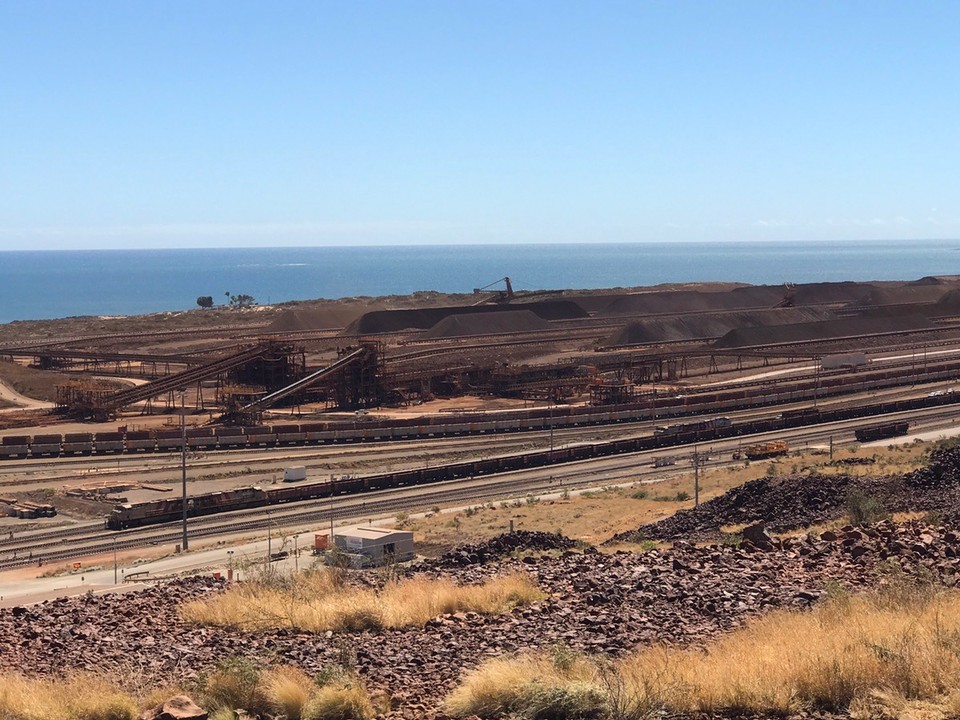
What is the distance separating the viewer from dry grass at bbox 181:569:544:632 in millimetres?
15484

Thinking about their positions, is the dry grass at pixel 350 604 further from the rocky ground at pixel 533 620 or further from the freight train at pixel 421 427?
the freight train at pixel 421 427

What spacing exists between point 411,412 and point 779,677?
67132 millimetres

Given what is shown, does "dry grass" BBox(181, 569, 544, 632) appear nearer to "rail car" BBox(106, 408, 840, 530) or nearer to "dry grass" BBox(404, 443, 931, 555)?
"dry grass" BBox(404, 443, 931, 555)

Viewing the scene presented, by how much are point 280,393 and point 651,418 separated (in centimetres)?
2547

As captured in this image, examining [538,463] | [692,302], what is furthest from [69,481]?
[692,302]

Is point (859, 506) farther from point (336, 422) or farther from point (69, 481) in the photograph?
point (336, 422)

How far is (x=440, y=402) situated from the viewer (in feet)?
272

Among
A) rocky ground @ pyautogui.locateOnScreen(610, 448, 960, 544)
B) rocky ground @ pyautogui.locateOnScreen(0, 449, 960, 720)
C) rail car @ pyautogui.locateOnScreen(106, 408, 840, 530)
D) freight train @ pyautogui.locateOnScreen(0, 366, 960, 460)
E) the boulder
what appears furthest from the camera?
freight train @ pyautogui.locateOnScreen(0, 366, 960, 460)

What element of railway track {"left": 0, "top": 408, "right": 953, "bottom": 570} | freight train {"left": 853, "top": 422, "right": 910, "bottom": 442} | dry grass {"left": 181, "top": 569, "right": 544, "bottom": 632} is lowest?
railway track {"left": 0, "top": 408, "right": 953, "bottom": 570}

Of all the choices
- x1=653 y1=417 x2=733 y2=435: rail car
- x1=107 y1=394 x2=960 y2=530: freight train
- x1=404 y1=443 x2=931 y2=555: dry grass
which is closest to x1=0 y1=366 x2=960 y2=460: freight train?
x1=653 y1=417 x2=733 y2=435: rail car

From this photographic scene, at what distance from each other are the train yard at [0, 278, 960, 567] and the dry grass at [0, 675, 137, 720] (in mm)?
27912

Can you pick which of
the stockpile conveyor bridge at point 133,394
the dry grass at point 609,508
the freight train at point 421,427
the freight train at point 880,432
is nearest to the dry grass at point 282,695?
the dry grass at point 609,508

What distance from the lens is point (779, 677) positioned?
Answer: 37.4 feet

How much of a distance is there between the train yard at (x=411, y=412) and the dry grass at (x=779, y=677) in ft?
101
